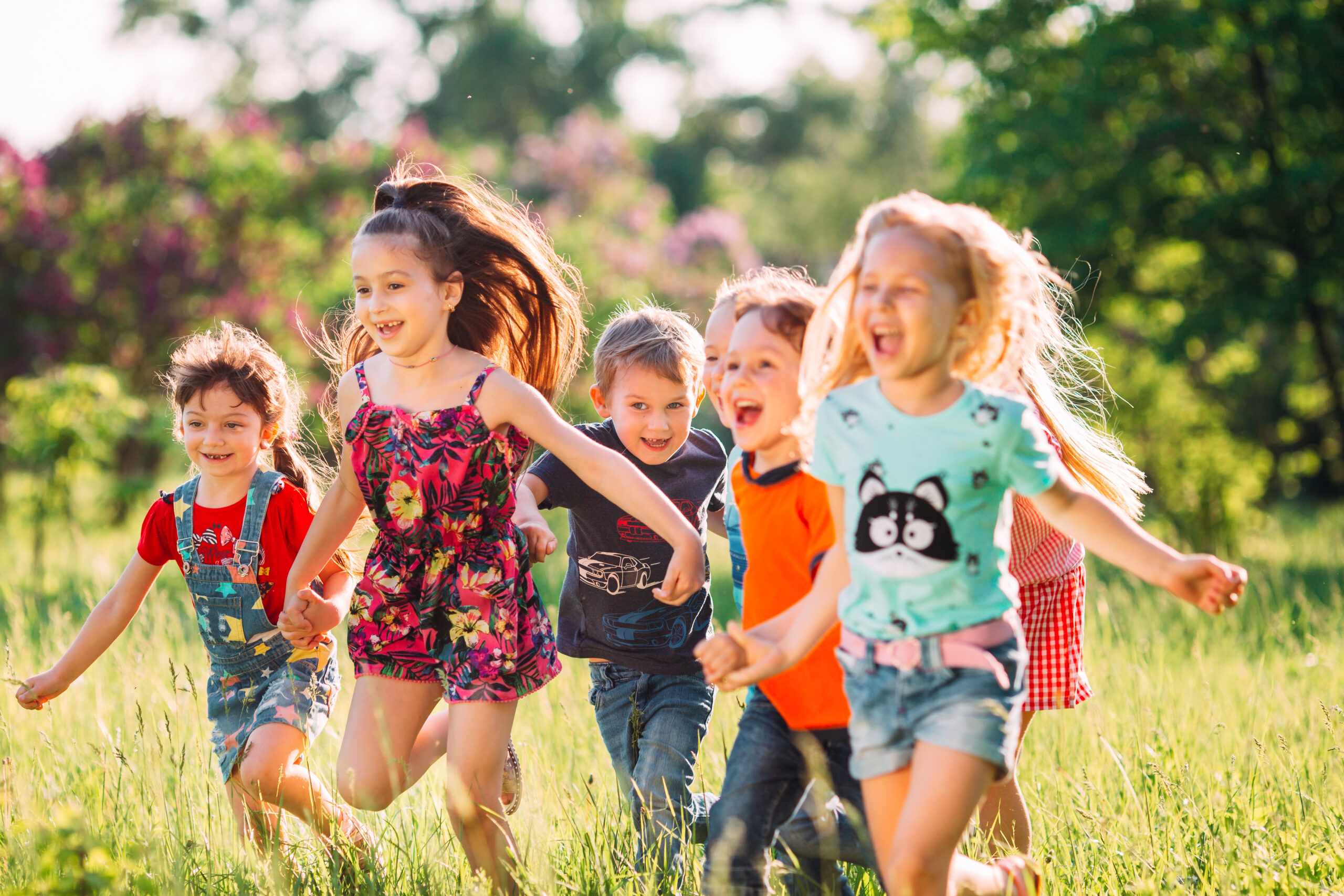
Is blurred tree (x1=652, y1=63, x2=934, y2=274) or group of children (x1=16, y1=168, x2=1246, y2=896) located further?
blurred tree (x1=652, y1=63, x2=934, y2=274)

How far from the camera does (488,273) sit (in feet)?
11.1

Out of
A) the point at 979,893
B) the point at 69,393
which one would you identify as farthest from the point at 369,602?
the point at 69,393

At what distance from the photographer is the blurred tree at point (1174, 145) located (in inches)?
364

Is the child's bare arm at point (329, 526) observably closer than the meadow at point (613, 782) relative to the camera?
No

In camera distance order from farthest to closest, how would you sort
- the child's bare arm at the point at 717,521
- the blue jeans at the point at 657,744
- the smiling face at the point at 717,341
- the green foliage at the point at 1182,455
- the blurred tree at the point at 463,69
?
the blurred tree at the point at 463,69 < the green foliage at the point at 1182,455 < the child's bare arm at the point at 717,521 < the blue jeans at the point at 657,744 < the smiling face at the point at 717,341

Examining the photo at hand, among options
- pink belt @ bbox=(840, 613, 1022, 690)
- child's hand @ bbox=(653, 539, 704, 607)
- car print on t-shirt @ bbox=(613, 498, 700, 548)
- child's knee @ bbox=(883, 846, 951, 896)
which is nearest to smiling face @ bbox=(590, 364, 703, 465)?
car print on t-shirt @ bbox=(613, 498, 700, 548)

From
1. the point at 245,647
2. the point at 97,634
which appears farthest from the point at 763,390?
the point at 97,634

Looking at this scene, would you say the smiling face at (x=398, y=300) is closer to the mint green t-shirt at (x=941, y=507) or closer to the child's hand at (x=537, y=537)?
the child's hand at (x=537, y=537)

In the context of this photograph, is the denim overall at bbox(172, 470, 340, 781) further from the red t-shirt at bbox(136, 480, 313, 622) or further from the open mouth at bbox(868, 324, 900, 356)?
the open mouth at bbox(868, 324, 900, 356)

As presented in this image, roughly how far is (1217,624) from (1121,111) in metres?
5.58

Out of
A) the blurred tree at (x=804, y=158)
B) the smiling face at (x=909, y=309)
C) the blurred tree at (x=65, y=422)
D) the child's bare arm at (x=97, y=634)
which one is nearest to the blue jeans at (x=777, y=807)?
the smiling face at (x=909, y=309)

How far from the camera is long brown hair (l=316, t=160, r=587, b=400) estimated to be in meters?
3.20

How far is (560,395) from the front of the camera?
3.61m

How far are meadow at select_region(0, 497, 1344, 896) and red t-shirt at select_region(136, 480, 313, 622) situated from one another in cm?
34
